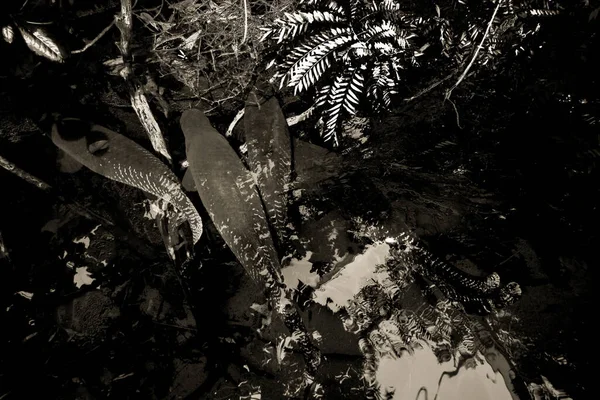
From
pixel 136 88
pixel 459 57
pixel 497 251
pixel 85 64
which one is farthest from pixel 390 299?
pixel 85 64

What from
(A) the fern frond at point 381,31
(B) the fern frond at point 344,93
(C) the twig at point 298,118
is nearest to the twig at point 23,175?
(C) the twig at point 298,118

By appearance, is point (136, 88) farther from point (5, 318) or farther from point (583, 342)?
point (583, 342)

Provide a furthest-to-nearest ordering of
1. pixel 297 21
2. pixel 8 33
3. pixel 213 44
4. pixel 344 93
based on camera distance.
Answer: pixel 213 44 < pixel 344 93 < pixel 297 21 < pixel 8 33

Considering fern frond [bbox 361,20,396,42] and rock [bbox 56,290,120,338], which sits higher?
fern frond [bbox 361,20,396,42]

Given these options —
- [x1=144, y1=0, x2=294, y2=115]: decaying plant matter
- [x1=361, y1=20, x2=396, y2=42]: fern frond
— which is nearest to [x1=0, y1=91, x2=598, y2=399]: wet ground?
[x1=361, y1=20, x2=396, y2=42]: fern frond

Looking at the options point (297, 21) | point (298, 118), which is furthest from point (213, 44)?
point (298, 118)

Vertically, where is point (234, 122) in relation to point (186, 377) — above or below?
above

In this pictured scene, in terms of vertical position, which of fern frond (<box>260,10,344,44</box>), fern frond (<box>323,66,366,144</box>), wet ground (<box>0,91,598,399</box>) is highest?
fern frond (<box>260,10,344,44</box>)

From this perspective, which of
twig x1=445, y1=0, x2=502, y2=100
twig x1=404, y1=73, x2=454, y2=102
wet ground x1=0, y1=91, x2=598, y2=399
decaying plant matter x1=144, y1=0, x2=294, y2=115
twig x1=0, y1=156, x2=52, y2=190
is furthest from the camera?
decaying plant matter x1=144, y1=0, x2=294, y2=115

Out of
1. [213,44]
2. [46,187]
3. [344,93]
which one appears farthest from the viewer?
[213,44]

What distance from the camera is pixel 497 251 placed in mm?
1690

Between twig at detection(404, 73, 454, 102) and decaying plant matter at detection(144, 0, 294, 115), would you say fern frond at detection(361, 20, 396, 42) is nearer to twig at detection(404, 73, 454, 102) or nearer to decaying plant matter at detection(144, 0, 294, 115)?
twig at detection(404, 73, 454, 102)

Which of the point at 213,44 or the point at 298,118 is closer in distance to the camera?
the point at 298,118

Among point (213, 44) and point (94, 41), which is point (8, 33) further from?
point (213, 44)
